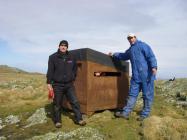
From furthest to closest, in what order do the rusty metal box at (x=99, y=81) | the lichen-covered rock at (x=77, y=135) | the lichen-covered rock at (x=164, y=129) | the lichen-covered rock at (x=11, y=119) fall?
1. the lichen-covered rock at (x=11, y=119)
2. the rusty metal box at (x=99, y=81)
3. the lichen-covered rock at (x=77, y=135)
4. the lichen-covered rock at (x=164, y=129)

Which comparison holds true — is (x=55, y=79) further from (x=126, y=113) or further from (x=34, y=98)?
(x=34, y=98)

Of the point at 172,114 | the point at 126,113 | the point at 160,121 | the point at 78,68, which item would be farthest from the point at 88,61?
the point at 172,114

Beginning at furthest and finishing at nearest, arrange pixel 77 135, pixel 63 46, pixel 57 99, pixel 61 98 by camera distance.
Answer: pixel 61 98 < pixel 57 99 < pixel 63 46 < pixel 77 135

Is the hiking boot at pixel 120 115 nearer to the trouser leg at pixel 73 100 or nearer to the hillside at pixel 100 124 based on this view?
the hillside at pixel 100 124

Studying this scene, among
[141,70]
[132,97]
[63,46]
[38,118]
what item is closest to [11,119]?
[38,118]

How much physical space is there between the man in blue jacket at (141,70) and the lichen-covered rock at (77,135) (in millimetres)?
2037

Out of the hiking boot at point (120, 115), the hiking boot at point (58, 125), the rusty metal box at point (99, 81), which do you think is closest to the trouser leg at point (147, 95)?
the hiking boot at point (120, 115)

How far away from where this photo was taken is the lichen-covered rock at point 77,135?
11529 millimetres

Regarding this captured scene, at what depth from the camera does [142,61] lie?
13.2m

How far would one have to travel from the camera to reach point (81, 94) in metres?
A: 13.9

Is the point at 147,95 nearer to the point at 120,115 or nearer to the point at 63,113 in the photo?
the point at 120,115

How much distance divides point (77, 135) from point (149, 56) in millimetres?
4002

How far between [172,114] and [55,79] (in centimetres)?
570

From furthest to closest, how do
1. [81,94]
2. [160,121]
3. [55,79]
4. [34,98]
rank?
[34,98], [81,94], [55,79], [160,121]
